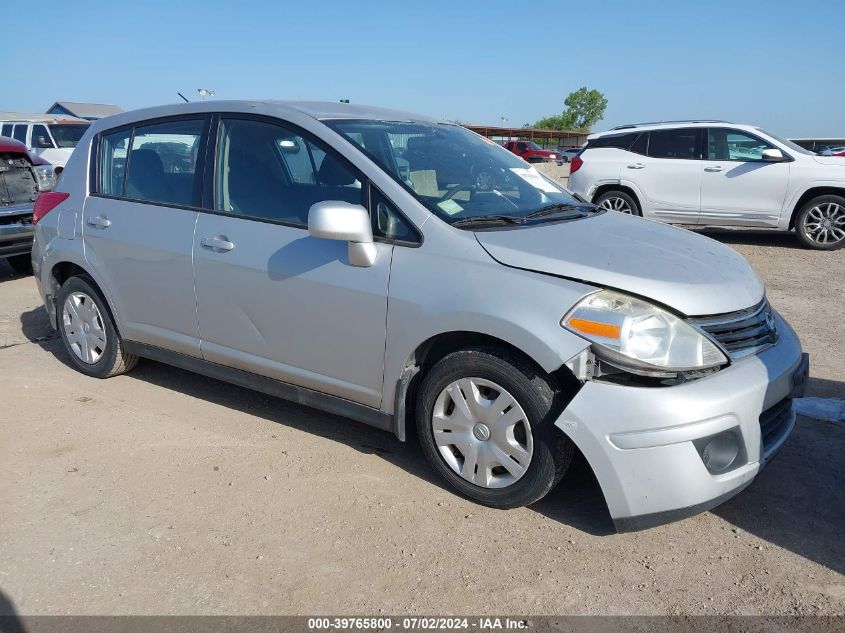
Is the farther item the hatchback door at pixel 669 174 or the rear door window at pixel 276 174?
the hatchback door at pixel 669 174

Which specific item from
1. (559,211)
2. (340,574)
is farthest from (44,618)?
(559,211)

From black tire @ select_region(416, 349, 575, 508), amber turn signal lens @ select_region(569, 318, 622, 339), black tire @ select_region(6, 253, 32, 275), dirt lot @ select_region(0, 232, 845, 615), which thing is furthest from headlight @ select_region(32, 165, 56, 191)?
amber turn signal lens @ select_region(569, 318, 622, 339)

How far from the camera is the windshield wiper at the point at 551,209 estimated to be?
142 inches

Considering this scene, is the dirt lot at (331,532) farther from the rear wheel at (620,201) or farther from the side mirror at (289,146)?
the rear wheel at (620,201)

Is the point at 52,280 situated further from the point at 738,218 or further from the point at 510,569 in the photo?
the point at 738,218

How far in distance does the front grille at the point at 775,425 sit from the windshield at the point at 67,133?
49.8 feet

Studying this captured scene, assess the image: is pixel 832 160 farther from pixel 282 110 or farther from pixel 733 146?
pixel 282 110

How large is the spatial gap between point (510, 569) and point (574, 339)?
960 mm

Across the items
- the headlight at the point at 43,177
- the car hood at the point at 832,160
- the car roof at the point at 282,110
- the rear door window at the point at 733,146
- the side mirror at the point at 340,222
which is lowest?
the side mirror at the point at 340,222

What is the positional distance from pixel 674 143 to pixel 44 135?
1224 cm

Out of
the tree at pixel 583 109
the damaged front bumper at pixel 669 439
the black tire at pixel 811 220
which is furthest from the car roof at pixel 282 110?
the tree at pixel 583 109

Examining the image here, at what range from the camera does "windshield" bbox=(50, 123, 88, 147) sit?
14836 millimetres

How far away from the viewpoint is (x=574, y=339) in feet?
9.29

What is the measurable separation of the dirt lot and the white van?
467 inches
